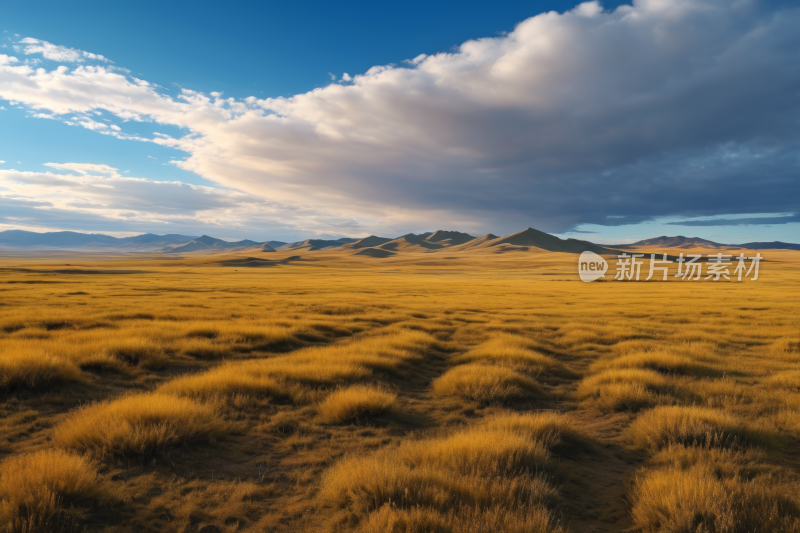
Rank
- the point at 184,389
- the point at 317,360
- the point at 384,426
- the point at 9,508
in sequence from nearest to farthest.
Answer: the point at 9,508 < the point at 384,426 < the point at 184,389 < the point at 317,360

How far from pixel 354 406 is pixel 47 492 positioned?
5029 mm

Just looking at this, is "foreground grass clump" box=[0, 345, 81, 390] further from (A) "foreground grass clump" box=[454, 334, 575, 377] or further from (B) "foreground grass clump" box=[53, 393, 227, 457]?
(A) "foreground grass clump" box=[454, 334, 575, 377]

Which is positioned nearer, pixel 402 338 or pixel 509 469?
pixel 509 469

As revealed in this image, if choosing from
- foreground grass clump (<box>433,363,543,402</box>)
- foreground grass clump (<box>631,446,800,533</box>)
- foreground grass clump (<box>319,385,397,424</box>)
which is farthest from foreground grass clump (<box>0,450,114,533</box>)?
foreground grass clump (<box>433,363,543,402</box>)

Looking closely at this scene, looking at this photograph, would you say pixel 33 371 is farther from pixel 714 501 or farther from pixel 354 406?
pixel 714 501

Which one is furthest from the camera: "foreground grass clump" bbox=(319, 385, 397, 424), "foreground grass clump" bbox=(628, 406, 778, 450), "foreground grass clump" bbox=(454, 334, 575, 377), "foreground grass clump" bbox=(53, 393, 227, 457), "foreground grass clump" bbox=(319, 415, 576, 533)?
"foreground grass clump" bbox=(454, 334, 575, 377)

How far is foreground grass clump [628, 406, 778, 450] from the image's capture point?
7105 millimetres

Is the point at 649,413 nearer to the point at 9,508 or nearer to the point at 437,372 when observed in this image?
the point at 437,372

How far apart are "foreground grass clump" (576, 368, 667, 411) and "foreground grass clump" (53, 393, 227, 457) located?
852 centimetres

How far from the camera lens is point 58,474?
483 cm

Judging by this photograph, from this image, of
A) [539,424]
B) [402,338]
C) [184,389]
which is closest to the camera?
[539,424]

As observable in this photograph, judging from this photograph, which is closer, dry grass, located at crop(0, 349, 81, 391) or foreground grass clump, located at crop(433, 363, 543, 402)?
dry grass, located at crop(0, 349, 81, 391)

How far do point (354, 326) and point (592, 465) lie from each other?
48.1 ft

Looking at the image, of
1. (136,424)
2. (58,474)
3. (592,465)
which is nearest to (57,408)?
(136,424)
